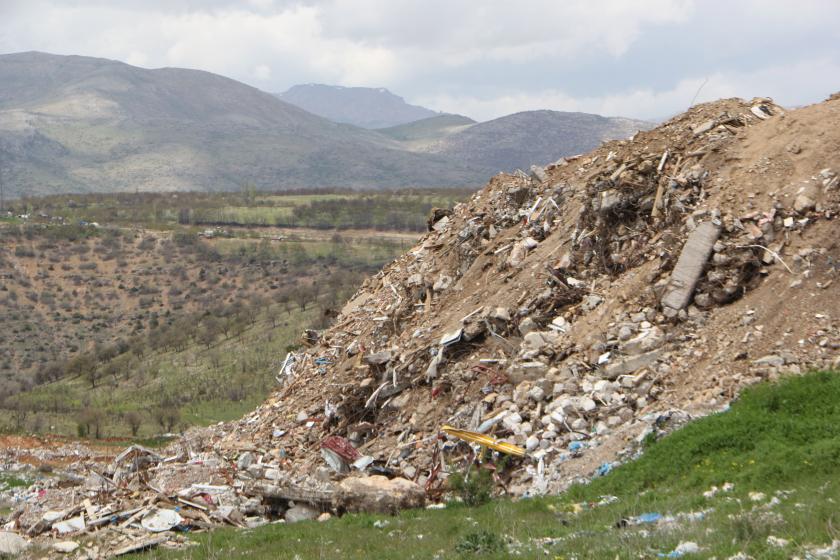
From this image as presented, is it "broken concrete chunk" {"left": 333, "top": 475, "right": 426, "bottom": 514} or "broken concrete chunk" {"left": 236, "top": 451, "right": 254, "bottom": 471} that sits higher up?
"broken concrete chunk" {"left": 333, "top": 475, "right": 426, "bottom": 514}

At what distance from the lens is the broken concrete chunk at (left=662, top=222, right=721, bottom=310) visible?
38.7 ft

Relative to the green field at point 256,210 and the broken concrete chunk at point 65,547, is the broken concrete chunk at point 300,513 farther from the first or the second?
the green field at point 256,210

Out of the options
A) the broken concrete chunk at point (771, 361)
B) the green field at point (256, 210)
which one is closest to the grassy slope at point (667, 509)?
the broken concrete chunk at point (771, 361)

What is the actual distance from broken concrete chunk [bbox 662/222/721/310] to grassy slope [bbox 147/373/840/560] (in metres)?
2.28

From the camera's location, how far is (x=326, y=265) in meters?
78.2

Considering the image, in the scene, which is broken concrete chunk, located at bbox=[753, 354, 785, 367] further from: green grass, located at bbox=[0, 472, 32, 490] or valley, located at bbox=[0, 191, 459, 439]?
valley, located at bbox=[0, 191, 459, 439]

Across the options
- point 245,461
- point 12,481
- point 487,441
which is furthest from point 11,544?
point 12,481

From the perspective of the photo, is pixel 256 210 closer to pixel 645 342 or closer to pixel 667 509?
pixel 645 342

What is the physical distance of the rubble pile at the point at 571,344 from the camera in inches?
423

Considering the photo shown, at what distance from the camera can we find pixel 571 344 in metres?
12.2

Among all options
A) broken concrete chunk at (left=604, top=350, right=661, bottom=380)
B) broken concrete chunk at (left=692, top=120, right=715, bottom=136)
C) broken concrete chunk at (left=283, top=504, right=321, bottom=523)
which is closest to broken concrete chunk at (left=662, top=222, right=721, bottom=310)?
broken concrete chunk at (left=604, top=350, right=661, bottom=380)

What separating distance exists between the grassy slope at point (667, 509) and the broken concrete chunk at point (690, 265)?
228 cm

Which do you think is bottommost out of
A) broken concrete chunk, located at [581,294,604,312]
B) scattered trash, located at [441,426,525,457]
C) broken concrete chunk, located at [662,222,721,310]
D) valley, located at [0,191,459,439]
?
valley, located at [0,191,459,439]

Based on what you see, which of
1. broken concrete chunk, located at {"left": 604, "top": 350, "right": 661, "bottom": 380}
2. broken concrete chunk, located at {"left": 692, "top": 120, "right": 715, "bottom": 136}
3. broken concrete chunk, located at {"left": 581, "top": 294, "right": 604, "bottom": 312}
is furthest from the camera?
broken concrete chunk, located at {"left": 692, "top": 120, "right": 715, "bottom": 136}
